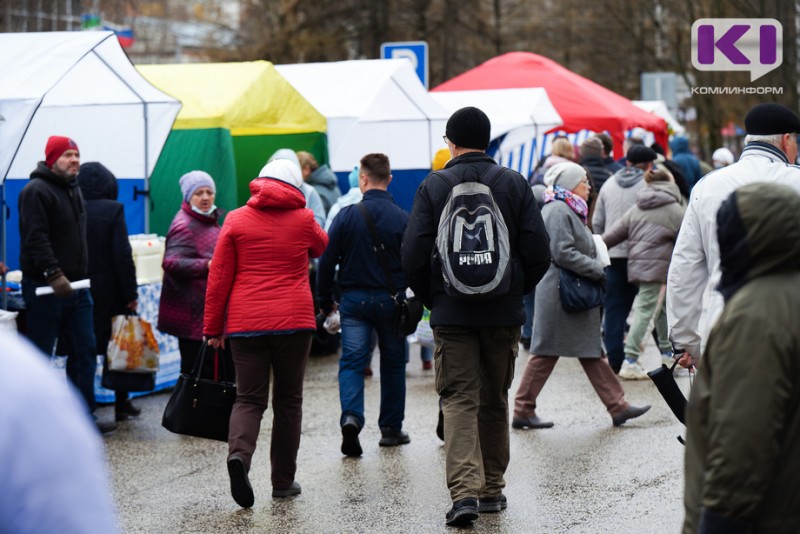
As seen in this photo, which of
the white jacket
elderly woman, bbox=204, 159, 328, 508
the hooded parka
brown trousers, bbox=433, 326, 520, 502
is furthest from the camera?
elderly woman, bbox=204, 159, 328, 508

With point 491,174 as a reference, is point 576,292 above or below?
below

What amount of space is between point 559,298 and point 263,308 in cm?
251

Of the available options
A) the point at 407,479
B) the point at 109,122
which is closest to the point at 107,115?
the point at 109,122

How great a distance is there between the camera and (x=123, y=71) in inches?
406

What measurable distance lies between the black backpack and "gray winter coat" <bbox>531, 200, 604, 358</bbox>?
2362 mm

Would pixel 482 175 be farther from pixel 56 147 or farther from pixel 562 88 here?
pixel 562 88

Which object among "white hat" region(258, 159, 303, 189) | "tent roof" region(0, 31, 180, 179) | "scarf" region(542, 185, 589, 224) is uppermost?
"tent roof" region(0, 31, 180, 179)

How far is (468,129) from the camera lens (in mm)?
6004

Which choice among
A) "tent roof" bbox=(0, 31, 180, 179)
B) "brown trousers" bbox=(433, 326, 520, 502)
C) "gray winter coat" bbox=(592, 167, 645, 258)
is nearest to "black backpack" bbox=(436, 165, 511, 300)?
"brown trousers" bbox=(433, 326, 520, 502)

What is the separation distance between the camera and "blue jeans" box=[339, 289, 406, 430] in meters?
7.68

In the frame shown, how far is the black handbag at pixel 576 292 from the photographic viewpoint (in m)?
8.18

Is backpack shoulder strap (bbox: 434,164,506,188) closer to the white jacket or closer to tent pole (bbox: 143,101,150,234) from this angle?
the white jacket

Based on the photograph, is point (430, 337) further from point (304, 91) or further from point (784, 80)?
point (784, 80)

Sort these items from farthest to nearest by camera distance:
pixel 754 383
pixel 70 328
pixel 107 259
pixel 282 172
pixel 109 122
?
pixel 109 122 → pixel 107 259 → pixel 70 328 → pixel 282 172 → pixel 754 383
